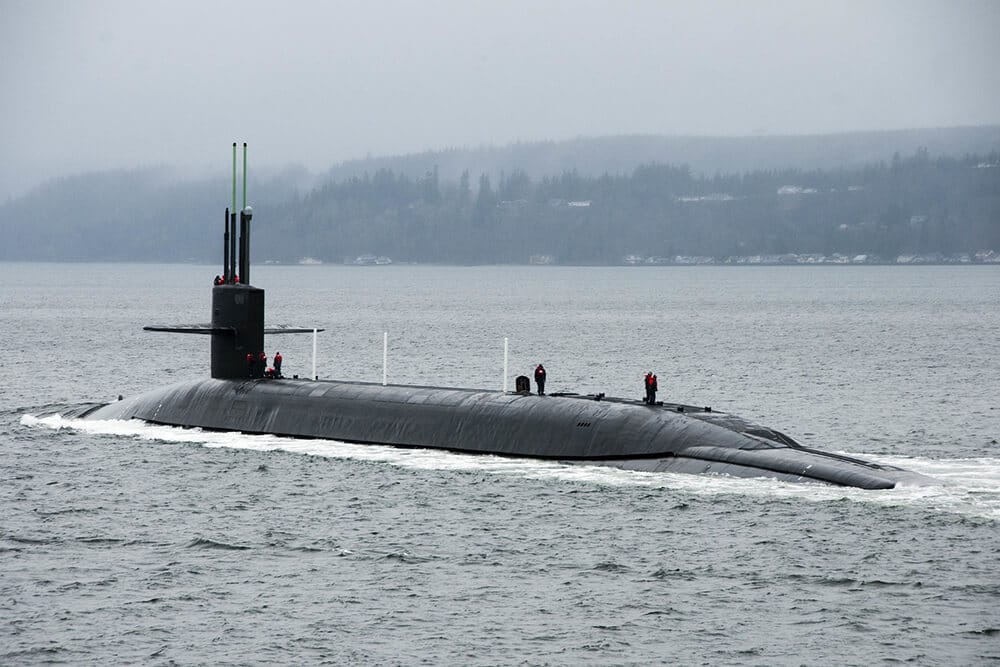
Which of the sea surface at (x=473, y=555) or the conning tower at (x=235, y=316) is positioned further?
the conning tower at (x=235, y=316)

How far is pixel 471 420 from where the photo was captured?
112 feet

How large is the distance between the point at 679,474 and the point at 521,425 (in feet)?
14.8

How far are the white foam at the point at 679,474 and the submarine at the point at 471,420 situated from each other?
270 millimetres

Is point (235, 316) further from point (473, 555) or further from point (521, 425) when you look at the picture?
point (473, 555)

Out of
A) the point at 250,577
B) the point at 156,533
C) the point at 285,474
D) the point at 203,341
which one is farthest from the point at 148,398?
the point at 203,341

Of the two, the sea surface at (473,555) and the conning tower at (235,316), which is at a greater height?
the conning tower at (235,316)

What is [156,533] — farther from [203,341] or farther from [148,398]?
[203,341]

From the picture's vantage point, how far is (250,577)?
80.3ft

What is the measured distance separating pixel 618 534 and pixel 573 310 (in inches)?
5391

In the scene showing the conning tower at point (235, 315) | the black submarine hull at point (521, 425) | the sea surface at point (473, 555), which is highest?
the conning tower at point (235, 315)

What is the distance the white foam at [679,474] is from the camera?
28.9 m

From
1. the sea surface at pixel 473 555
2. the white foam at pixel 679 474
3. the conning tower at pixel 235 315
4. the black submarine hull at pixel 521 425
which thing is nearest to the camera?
the sea surface at pixel 473 555

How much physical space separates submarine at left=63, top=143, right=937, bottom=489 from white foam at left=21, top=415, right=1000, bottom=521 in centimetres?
27

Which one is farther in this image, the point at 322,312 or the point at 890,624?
the point at 322,312
